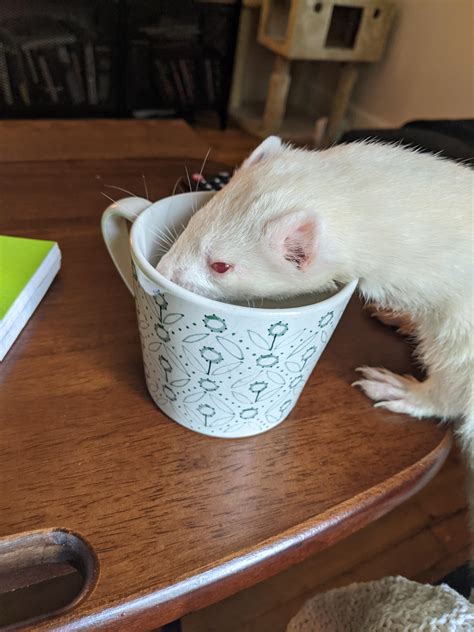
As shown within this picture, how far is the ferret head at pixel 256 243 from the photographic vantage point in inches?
16.1

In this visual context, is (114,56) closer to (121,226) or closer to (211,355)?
(121,226)

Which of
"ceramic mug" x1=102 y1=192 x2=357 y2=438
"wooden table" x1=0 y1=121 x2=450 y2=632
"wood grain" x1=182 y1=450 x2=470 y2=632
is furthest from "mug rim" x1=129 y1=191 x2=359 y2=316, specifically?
"wood grain" x1=182 y1=450 x2=470 y2=632

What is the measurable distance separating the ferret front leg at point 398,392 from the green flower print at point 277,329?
0.16 metres

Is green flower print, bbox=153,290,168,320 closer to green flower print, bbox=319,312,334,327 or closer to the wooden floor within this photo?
green flower print, bbox=319,312,334,327

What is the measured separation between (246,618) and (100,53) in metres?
2.00

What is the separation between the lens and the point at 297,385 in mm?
368

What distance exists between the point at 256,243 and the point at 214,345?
0.44ft

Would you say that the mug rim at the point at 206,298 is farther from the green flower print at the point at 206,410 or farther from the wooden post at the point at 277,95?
the wooden post at the point at 277,95

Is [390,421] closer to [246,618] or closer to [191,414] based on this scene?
[191,414]

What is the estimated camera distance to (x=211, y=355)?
1.06 feet

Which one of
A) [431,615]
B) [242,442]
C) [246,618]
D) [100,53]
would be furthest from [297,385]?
[100,53]

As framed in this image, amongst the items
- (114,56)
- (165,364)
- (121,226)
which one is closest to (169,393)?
(165,364)

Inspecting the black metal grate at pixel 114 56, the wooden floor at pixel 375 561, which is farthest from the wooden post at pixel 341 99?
the wooden floor at pixel 375 561

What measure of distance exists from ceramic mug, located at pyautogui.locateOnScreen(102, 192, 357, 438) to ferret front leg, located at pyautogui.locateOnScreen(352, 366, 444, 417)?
9cm
